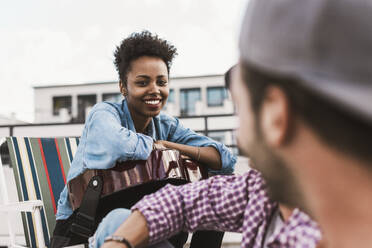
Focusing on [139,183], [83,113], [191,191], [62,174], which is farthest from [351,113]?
[83,113]

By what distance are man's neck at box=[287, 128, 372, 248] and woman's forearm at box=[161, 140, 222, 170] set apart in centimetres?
107

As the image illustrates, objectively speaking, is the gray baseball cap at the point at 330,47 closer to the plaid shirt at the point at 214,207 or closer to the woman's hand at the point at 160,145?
the plaid shirt at the point at 214,207

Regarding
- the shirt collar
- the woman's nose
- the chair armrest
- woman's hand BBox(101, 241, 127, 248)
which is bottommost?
the chair armrest

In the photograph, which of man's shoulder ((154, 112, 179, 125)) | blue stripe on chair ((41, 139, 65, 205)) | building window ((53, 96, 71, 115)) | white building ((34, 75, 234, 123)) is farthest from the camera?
building window ((53, 96, 71, 115))

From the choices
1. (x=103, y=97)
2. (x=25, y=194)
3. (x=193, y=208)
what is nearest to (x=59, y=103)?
(x=103, y=97)

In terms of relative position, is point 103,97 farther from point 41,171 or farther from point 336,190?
Result: point 336,190

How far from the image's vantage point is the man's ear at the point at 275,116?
1.31ft

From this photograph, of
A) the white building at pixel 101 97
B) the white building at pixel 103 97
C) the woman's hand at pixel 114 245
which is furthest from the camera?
the white building at pixel 101 97

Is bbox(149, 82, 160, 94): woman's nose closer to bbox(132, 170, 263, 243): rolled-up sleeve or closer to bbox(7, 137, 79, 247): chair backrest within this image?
bbox(132, 170, 263, 243): rolled-up sleeve

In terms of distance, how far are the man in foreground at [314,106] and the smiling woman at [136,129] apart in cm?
89

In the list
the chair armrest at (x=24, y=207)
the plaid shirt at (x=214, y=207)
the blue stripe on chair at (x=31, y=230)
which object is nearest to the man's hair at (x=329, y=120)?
the plaid shirt at (x=214, y=207)

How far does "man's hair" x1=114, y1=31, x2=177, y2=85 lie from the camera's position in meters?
1.67

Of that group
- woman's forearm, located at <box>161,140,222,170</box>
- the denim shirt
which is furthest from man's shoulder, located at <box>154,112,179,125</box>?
woman's forearm, located at <box>161,140,222,170</box>

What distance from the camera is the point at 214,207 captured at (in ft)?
3.11
